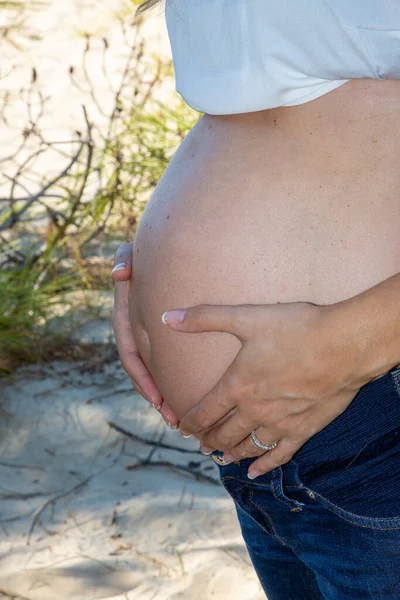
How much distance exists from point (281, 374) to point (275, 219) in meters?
0.21

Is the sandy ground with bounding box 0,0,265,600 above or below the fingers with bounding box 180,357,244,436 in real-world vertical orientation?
above

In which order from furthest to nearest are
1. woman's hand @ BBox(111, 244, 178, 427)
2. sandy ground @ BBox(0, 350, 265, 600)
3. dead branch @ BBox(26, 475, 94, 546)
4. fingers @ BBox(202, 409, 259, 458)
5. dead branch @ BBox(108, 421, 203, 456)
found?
dead branch @ BBox(108, 421, 203, 456), dead branch @ BBox(26, 475, 94, 546), sandy ground @ BBox(0, 350, 265, 600), woman's hand @ BBox(111, 244, 178, 427), fingers @ BBox(202, 409, 259, 458)

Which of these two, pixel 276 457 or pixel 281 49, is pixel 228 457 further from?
pixel 281 49

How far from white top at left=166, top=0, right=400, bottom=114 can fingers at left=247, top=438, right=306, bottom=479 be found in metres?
0.42

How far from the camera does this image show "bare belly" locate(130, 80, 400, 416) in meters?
0.98

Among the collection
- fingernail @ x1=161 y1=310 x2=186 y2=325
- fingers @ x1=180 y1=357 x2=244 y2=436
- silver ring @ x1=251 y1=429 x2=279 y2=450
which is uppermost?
fingernail @ x1=161 y1=310 x2=186 y2=325

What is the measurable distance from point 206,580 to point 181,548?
6.8 inches

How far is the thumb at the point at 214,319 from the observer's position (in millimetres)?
941

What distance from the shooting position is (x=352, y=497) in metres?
0.95

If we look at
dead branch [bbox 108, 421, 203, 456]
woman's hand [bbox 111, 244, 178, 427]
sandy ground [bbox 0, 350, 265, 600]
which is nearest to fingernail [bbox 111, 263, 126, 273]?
woman's hand [bbox 111, 244, 178, 427]

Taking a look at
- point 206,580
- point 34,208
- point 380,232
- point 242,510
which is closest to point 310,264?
point 380,232

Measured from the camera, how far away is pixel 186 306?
1083mm

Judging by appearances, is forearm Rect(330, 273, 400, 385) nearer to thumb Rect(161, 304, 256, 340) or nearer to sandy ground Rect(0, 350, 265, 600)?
thumb Rect(161, 304, 256, 340)

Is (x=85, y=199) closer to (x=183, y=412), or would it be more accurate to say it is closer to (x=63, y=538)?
(x=63, y=538)
